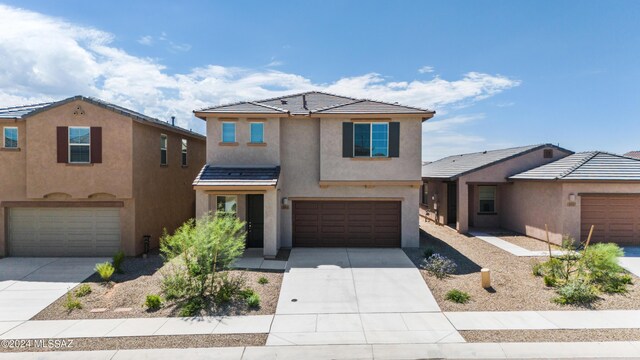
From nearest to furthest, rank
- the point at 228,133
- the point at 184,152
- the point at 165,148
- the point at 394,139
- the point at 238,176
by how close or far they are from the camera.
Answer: the point at 238,176 → the point at 394,139 → the point at 228,133 → the point at 165,148 → the point at 184,152

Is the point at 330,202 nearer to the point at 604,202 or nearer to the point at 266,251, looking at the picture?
the point at 266,251

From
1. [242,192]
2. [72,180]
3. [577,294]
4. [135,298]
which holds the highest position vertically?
[72,180]

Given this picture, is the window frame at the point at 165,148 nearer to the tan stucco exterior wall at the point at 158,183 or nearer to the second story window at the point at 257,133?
the tan stucco exterior wall at the point at 158,183

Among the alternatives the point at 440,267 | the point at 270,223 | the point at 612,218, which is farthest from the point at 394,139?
the point at 612,218

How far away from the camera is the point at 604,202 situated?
15281 mm

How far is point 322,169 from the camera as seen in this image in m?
14.5

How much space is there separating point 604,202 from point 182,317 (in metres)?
17.8

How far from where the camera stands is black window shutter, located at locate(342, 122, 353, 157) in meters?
14.4

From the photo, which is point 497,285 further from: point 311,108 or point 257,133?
point 257,133

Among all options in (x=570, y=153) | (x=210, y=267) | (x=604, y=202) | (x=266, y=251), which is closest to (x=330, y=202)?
(x=266, y=251)

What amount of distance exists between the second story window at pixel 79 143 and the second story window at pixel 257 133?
640 cm

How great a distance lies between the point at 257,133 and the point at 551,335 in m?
11.9

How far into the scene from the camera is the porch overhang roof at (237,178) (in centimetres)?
1311

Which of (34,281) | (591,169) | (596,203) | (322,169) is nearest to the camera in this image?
(34,281)
